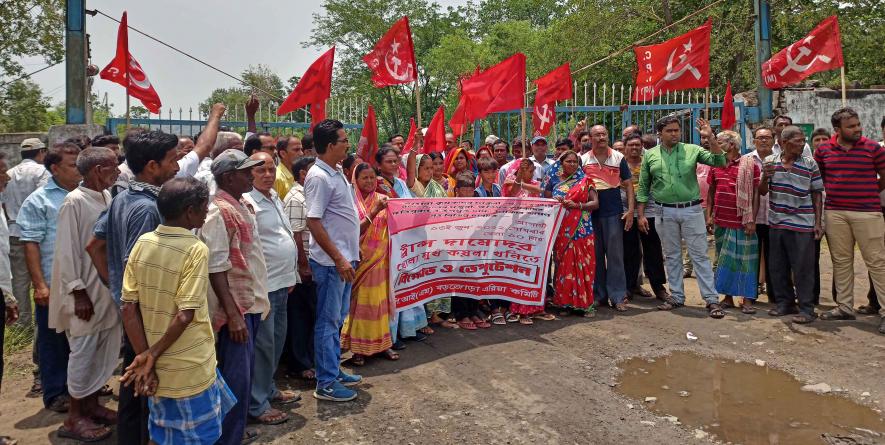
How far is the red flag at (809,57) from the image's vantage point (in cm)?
714

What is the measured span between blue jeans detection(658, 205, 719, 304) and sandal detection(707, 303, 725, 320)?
6 cm

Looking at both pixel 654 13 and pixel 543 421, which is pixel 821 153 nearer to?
pixel 543 421

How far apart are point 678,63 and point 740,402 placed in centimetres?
532

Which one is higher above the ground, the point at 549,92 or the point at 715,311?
the point at 549,92

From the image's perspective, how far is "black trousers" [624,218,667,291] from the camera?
693cm

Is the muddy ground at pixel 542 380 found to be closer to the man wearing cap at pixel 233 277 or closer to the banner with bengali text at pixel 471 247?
the banner with bengali text at pixel 471 247

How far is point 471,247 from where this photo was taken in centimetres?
574

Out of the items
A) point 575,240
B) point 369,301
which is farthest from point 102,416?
point 575,240

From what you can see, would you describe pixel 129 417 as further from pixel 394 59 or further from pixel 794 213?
pixel 794 213

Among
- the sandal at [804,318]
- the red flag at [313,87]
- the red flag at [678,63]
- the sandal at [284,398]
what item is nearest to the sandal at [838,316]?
the sandal at [804,318]

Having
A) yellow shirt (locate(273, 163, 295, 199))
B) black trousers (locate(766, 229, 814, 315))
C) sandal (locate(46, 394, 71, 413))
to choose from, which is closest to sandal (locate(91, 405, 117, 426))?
sandal (locate(46, 394, 71, 413))

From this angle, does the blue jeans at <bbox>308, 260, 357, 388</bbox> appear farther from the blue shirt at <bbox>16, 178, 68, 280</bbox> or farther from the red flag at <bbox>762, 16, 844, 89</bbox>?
the red flag at <bbox>762, 16, 844, 89</bbox>

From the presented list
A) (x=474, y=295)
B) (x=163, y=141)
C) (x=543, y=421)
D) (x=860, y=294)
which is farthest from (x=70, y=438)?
(x=860, y=294)

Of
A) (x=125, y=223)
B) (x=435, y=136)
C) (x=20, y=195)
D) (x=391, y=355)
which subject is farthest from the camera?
(x=435, y=136)
